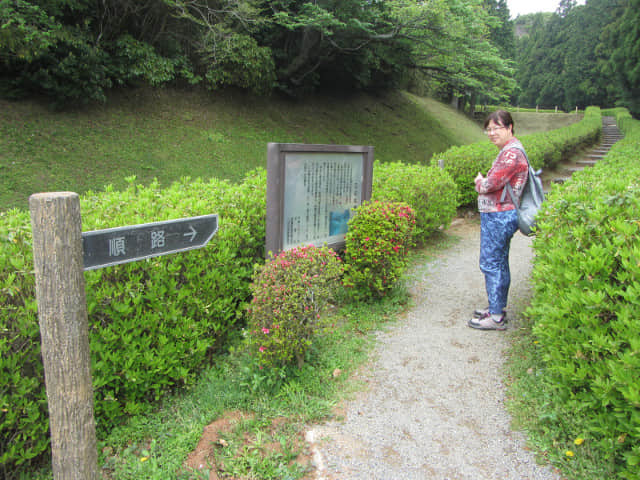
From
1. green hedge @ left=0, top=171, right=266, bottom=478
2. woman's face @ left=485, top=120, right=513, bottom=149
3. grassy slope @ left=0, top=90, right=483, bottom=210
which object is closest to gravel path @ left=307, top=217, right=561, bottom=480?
green hedge @ left=0, top=171, right=266, bottom=478

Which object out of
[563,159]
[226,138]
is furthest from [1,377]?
[563,159]

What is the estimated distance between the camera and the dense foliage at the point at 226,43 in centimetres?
961

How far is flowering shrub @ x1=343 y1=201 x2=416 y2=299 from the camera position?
412 cm

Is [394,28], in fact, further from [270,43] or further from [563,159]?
[563,159]

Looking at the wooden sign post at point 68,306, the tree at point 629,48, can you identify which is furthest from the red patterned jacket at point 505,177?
the tree at point 629,48

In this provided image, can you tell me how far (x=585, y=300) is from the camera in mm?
2193

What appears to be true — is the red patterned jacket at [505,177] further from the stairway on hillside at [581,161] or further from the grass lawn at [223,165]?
the stairway on hillside at [581,161]

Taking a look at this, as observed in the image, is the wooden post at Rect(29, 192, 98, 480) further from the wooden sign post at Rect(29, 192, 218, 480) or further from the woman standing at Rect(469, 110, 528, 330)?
the woman standing at Rect(469, 110, 528, 330)

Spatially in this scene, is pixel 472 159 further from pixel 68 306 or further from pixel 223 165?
pixel 68 306

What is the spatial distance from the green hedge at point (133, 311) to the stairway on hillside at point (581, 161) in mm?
7597

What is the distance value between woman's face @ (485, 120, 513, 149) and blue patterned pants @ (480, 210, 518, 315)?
0.57 metres

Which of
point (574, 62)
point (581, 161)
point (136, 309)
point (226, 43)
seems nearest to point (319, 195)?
point (136, 309)

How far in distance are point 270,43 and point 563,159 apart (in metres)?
10.1

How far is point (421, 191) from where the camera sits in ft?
20.9
